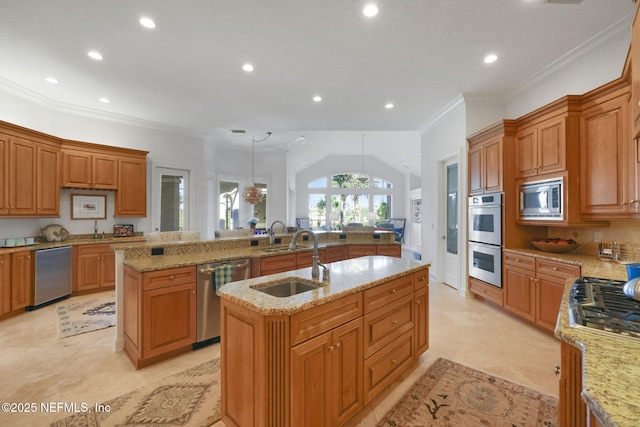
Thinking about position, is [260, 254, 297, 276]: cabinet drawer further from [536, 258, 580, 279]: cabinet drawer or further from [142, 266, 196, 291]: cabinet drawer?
[536, 258, 580, 279]: cabinet drawer

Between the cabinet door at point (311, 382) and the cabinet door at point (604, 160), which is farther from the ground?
the cabinet door at point (604, 160)

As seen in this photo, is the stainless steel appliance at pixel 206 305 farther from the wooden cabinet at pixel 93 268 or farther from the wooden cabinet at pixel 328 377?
the wooden cabinet at pixel 93 268

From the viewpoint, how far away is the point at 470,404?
1.94 meters

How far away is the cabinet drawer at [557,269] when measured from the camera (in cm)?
262

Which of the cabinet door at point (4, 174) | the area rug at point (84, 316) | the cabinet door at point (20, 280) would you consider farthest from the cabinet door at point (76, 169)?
the area rug at point (84, 316)

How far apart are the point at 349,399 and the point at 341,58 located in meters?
3.23

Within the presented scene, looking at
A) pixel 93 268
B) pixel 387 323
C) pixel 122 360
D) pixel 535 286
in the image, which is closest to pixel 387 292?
pixel 387 323

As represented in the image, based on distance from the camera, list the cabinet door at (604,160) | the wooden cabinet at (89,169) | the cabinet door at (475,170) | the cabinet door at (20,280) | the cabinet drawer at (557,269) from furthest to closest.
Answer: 1. the wooden cabinet at (89,169)
2. the cabinet door at (475,170)
3. the cabinet door at (20,280)
4. the cabinet drawer at (557,269)
5. the cabinet door at (604,160)

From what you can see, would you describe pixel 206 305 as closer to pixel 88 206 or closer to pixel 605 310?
pixel 605 310

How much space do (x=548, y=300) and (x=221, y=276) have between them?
3314 millimetres

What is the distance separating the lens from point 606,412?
624mm

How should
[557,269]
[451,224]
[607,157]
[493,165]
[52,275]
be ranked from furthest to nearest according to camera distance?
[451,224]
[52,275]
[493,165]
[557,269]
[607,157]

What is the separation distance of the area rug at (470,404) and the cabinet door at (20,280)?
14.9 feet

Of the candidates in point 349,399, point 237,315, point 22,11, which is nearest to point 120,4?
point 22,11
